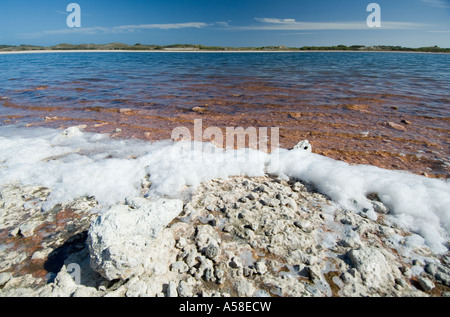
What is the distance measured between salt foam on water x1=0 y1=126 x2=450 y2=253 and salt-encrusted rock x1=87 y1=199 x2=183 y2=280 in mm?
777

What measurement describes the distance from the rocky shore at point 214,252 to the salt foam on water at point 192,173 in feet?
0.76

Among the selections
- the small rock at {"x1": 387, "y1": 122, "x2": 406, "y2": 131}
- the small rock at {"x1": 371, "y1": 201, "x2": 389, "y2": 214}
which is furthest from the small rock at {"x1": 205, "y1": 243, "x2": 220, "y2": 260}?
the small rock at {"x1": 387, "y1": 122, "x2": 406, "y2": 131}

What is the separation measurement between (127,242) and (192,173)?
146 centimetres

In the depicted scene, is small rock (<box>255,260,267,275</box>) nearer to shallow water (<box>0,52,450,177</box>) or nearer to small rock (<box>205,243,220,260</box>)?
small rock (<box>205,243,220,260</box>)

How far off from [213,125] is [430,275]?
4.72 meters

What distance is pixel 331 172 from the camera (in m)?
3.19

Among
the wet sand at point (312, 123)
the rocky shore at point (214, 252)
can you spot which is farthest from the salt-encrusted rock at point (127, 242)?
the wet sand at point (312, 123)

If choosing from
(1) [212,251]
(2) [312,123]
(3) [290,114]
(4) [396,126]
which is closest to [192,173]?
(1) [212,251]

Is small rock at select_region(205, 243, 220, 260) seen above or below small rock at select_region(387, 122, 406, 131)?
below

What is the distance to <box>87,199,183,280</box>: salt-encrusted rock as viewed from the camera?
1.82m

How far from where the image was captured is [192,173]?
3246mm

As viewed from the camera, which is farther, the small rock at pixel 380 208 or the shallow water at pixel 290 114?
the shallow water at pixel 290 114

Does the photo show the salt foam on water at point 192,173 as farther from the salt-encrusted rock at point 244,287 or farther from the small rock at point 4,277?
the salt-encrusted rock at point 244,287

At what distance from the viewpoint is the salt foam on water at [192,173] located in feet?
8.60
